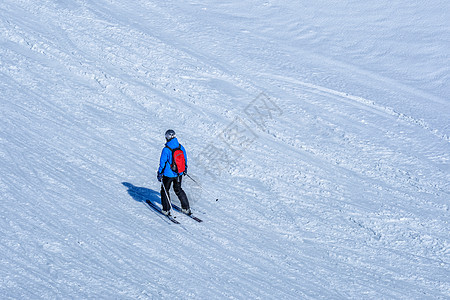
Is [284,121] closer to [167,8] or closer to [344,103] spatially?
[344,103]

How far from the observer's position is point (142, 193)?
446 inches

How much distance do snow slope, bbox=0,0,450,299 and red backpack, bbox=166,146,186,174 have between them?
1.23 metres

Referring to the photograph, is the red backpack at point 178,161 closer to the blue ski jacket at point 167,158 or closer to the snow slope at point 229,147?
the blue ski jacket at point 167,158

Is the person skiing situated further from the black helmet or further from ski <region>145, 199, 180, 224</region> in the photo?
ski <region>145, 199, 180, 224</region>

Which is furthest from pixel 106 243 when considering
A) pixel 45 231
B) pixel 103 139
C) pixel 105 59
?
pixel 105 59

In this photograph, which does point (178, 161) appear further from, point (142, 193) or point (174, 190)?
point (142, 193)

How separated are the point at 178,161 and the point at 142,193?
1.84 m

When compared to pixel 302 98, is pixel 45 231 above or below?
below

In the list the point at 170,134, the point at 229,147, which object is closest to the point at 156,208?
the point at 170,134

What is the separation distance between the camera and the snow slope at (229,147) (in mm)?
9336

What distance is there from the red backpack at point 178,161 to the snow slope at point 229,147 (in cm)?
123

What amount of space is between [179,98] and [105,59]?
3.04m

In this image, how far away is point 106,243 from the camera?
9492 millimetres

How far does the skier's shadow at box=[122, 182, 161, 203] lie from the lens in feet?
36.6
